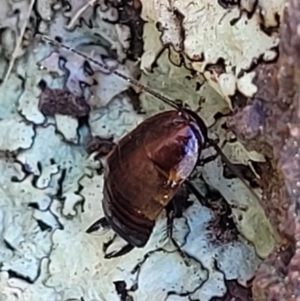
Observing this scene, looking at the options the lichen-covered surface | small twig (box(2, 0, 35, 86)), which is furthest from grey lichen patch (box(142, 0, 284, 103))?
small twig (box(2, 0, 35, 86))

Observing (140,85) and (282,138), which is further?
(140,85)

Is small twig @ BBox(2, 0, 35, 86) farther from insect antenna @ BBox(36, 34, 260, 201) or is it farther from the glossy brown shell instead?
the glossy brown shell

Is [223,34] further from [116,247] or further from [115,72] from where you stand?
[116,247]

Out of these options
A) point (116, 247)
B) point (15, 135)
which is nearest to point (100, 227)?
point (116, 247)

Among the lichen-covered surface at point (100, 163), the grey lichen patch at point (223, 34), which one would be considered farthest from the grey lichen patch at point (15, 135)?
the grey lichen patch at point (223, 34)

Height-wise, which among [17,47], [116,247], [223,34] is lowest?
[116,247]

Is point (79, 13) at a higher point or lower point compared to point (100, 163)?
higher

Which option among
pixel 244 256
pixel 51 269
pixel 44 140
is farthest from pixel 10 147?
pixel 244 256
